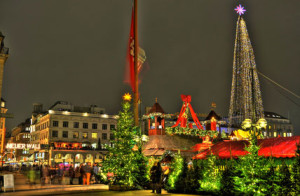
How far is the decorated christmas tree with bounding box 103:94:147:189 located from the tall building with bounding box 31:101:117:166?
44.2 m

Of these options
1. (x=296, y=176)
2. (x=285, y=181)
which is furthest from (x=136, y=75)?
(x=296, y=176)

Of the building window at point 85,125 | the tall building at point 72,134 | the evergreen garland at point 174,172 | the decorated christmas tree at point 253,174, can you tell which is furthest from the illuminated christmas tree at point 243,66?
the building window at point 85,125

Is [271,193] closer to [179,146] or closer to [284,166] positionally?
[284,166]

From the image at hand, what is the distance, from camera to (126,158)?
19062 millimetres

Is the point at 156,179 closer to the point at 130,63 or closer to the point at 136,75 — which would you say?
the point at 136,75

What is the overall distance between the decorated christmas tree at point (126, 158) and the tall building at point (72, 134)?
145 ft

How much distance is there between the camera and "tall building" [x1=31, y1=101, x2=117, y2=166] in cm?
6669

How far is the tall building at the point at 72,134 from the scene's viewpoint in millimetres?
66688

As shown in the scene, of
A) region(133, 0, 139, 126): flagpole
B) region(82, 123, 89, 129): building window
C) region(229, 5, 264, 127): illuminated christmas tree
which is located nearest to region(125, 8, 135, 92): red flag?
region(133, 0, 139, 126): flagpole

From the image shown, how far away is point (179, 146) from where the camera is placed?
107ft

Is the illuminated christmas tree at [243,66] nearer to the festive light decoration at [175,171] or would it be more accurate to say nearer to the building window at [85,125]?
the festive light decoration at [175,171]

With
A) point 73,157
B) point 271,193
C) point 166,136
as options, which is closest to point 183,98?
point 166,136

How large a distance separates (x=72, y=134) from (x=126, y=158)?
55.5m

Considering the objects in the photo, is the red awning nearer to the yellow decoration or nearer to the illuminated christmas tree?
the yellow decoration
